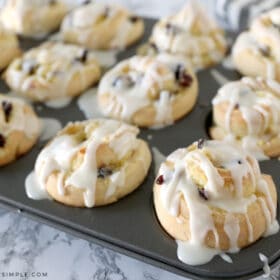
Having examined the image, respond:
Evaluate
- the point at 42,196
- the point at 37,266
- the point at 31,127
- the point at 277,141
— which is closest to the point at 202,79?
the point at 277,141

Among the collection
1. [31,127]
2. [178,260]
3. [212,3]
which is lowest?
[212,3]

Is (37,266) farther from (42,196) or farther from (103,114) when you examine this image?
(103,114)

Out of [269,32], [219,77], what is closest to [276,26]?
[269,32]

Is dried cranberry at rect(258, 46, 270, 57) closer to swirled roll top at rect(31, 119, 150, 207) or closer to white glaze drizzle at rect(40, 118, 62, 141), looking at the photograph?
swirled roll top at rect(31, 119, 150, 207)

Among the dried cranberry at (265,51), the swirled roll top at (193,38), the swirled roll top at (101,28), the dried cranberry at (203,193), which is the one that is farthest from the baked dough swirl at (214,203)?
the swirled roll top at (101,28)

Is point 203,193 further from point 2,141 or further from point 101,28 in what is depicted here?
point 101,28

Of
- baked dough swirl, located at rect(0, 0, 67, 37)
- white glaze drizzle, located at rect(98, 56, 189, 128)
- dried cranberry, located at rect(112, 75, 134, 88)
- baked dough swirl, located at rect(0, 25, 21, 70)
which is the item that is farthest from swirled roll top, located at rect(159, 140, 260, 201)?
baked dough swirl, located at rect(0, 0, 67, 37)
